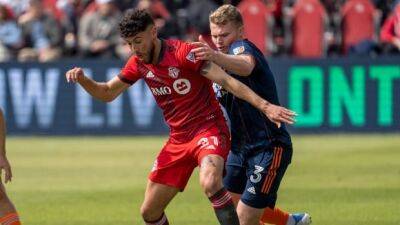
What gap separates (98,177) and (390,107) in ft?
25.5

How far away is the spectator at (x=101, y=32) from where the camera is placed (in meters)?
24.9

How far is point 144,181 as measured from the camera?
17453mm

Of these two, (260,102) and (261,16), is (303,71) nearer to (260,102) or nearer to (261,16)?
(261,16)

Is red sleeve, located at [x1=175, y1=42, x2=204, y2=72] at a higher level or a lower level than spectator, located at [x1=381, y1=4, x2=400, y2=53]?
higher

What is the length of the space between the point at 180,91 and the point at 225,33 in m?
0.66

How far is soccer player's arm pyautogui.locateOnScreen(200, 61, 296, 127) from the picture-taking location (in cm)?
995

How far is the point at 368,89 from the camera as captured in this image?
23.7m

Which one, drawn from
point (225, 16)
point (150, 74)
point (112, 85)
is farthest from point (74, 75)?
point (225, 16)

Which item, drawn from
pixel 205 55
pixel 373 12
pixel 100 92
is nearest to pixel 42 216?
pixel 100 92

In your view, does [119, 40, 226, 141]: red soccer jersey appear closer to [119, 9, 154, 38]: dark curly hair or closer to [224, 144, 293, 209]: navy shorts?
[119, 9, 154, 38]: dark curly hair

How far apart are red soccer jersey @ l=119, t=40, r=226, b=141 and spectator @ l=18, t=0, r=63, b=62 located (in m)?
14.1

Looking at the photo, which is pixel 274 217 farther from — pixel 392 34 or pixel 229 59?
pixel 392 34

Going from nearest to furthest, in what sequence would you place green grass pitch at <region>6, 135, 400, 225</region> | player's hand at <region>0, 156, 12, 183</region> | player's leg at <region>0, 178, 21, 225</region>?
player's hand at <region>0, 156, 12, 183</region>, player's leg at <region>0, 178, 21, 225</region>, green grass pitch at <region>6, 135, 400, 225</region>

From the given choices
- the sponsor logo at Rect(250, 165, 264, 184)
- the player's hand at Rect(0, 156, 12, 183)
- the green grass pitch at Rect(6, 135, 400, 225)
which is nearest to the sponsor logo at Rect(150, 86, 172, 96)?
the sponsor logo at Rect(250, 165, 264, 184)
